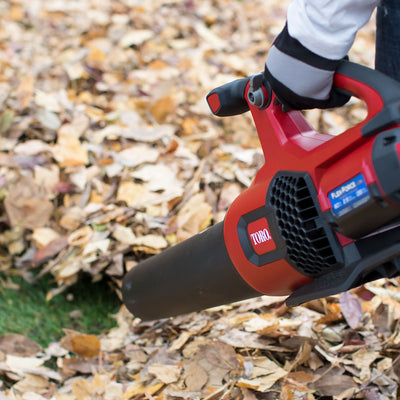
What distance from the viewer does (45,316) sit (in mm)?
2002

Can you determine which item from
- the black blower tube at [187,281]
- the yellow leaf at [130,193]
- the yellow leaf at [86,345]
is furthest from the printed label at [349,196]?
the yellow leaf at [130,193]

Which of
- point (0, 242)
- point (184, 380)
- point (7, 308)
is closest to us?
point (184, 380)

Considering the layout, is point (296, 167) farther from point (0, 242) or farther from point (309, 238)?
point (0, 242)

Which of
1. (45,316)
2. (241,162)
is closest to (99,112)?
(241,162)

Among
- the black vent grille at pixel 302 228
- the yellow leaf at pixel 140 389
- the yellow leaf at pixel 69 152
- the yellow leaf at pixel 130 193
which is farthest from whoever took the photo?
the yellow leaf at pixel 69 152

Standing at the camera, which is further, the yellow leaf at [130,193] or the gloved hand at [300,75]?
the yellow leaf at [130,193]

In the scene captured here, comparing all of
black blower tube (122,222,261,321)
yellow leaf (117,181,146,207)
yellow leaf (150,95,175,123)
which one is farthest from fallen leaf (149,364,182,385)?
yellow leaf (150,95,175,123)

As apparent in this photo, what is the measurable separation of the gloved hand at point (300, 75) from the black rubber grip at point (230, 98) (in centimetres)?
19

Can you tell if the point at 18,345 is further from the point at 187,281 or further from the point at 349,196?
the point at 349,196

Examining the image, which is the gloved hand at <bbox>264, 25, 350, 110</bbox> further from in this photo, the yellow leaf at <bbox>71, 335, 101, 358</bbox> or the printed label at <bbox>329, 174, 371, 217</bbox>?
the yellow leaf at <bbox>71, 335, 101, 358</bbox>

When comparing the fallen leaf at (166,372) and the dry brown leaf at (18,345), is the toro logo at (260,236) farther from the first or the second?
the dry brown leaf at (18,345)

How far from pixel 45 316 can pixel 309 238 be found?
132cm

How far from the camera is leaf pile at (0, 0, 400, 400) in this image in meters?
1.48

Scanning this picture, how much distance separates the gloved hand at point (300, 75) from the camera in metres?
1.03
